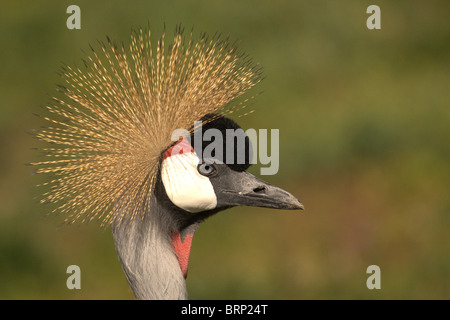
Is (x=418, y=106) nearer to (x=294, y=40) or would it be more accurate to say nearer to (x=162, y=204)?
(x=294, y=40)

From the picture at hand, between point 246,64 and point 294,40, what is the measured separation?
2.77 m

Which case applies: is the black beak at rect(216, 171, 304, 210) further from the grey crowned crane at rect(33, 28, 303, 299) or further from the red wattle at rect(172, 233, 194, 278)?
the red wattle at rect(172, 233, 194, 278)

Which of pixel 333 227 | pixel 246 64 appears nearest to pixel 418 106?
pixel 333 227

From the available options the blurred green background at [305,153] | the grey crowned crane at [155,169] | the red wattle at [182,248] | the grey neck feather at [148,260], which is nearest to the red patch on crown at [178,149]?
the grey crowned crane at [155,169]

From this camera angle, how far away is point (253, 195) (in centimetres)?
250

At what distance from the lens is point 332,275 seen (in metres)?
4.21

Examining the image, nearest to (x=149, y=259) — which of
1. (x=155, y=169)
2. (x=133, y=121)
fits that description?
(x=155, y=169)

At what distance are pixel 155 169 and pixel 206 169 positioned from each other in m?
0.14

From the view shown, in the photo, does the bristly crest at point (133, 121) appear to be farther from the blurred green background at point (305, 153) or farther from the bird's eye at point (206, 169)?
the blurred green background at point (305, 153)

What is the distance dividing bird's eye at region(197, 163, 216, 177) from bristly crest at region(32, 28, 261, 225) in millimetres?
110

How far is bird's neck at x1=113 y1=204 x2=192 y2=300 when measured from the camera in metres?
2.43

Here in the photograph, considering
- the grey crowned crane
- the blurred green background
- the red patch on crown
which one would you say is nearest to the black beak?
the grey crowned crane

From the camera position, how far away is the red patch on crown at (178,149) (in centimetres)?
Result: 243

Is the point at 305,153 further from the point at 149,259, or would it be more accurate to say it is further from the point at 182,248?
the point at 149,259
